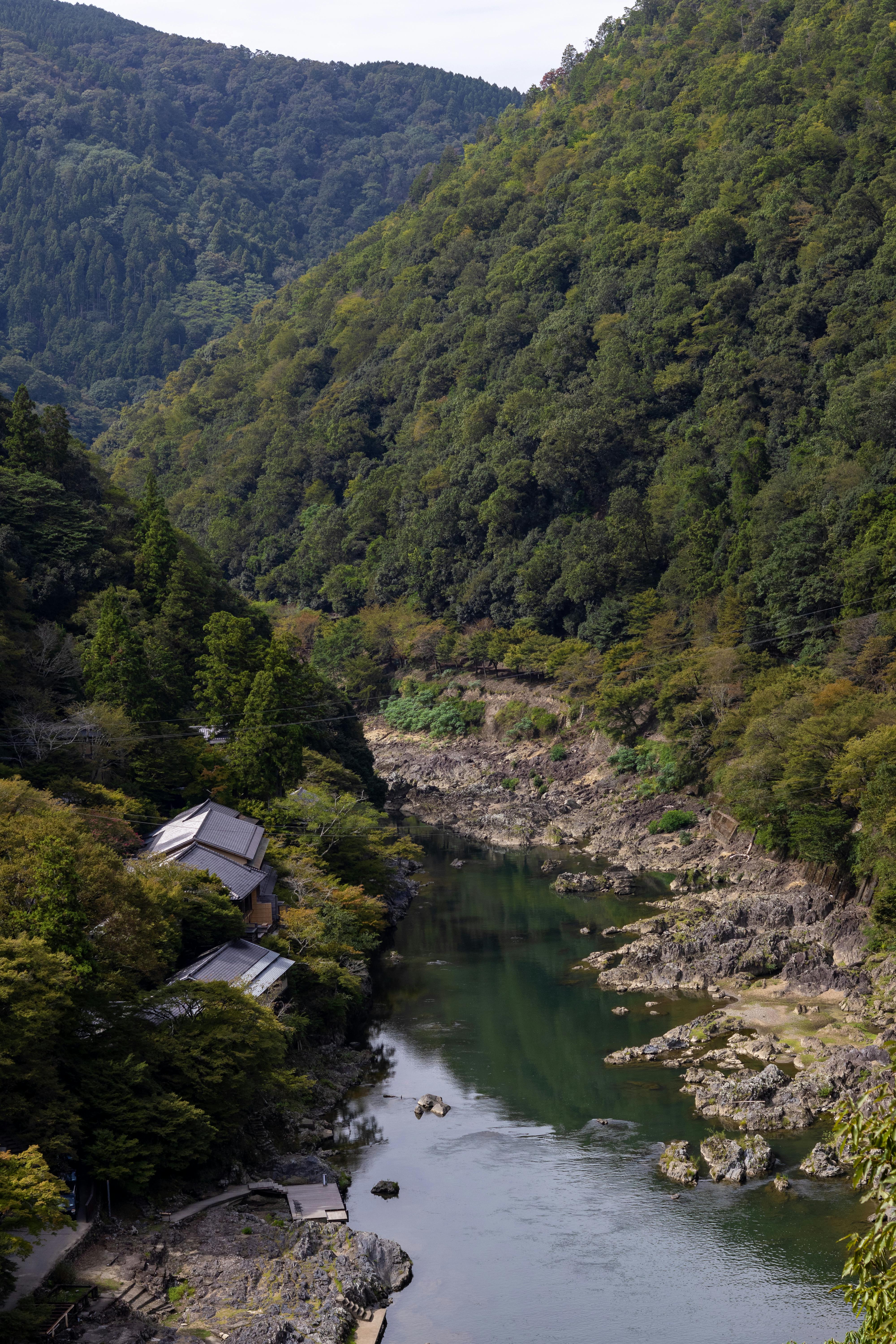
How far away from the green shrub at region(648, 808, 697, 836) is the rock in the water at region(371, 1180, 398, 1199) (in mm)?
25580

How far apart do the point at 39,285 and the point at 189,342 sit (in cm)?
2149

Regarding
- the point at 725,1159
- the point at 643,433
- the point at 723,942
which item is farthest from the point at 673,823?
the point at 643,433

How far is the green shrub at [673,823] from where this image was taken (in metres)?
45.8

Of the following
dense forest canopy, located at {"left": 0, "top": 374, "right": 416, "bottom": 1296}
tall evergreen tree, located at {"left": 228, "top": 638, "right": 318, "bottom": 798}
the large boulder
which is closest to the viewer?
dense forest canopy, located at {"left": 0, "top": 374, "right": 416, "bottom": 1296}

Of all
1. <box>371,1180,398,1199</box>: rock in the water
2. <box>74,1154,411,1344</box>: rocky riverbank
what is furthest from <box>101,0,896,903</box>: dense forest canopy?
<box>74,1154,411,1344</box>: rocky riverbank

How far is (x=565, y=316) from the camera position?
78.4m

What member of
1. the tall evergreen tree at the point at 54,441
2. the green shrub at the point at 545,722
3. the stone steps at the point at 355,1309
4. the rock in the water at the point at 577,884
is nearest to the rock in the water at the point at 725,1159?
the stone steps at the point at 355,1309

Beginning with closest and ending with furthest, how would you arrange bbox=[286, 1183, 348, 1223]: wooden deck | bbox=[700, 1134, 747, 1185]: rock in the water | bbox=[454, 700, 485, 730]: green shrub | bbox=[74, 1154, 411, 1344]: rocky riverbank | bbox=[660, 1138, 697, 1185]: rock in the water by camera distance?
bbox=[74, 1154, 411, 1344]: rocky riverbank
bbox=[286, 1183, 348, 1223]: wooden deck
bbox=[700, 1134, 747, 1185]: rock in the water
bbox=[660, 1138, 697, 1185]: rock in the water
bbox=[454, 700, 485, 730]: green shrub

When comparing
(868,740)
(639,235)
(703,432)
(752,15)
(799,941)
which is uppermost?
(752,15)

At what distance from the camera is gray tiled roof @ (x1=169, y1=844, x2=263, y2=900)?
28.1 metres

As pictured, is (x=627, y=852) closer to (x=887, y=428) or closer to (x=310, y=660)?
(x=887, y=428)

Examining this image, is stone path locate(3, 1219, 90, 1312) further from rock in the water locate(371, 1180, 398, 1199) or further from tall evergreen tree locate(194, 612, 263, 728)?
tall evergreen tree locate(194, 612, 263, 728)

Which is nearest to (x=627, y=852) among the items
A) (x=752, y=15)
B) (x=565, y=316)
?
(x=565, y=316)

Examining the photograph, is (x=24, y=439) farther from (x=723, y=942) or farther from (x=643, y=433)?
(x=643, y=433)
